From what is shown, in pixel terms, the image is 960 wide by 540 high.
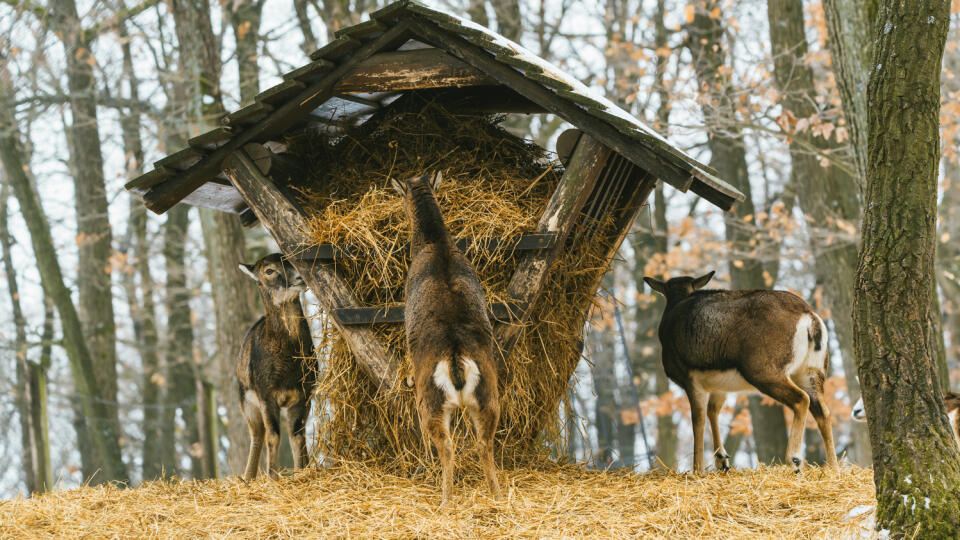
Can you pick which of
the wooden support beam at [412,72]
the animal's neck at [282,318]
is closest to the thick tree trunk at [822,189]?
the wooden support beam at [412,72]

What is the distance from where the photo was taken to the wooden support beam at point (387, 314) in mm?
6430

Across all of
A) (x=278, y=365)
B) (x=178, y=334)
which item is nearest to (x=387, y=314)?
(x=278, y=365)

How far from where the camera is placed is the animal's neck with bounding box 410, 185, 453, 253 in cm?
623

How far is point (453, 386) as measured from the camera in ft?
18.2

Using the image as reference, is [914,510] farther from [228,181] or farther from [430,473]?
[228,181]

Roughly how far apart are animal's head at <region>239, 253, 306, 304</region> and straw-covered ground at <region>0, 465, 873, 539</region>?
4.56 ft

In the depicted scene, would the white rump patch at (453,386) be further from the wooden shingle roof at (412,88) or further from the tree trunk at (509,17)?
the tree trunk at (509,17)

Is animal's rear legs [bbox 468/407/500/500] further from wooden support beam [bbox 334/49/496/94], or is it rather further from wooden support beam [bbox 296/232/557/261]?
wooden support beam [bbox 334/49/496/94]

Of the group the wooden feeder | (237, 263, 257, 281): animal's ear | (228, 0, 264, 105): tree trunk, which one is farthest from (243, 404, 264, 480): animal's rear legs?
(228, 0, 264, 105): tree trunk

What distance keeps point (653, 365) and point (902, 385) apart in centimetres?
1832

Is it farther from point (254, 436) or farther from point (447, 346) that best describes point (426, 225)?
point (254, 436)

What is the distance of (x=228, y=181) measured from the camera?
311 inches

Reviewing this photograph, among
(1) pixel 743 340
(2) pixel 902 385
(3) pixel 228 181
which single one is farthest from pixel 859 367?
(3) pixel 228 181

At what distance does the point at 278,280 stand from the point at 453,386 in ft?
7.77
